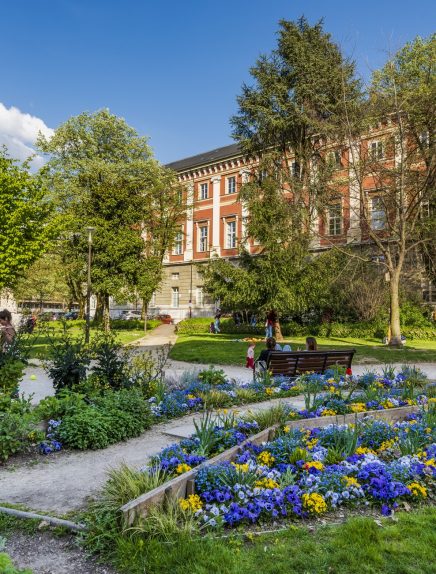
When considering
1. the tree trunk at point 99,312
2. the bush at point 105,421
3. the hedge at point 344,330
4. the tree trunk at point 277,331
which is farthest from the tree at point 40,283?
the bush at point 105,421

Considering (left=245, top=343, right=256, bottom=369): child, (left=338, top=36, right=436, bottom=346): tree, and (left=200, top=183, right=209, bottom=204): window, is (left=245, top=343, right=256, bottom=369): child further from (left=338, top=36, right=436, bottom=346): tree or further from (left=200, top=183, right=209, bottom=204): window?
(left=200, top=183, right=209, bottom=204): window

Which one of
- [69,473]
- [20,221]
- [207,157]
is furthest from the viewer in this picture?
[207,157]

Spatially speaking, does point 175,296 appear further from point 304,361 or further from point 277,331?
point 304,361

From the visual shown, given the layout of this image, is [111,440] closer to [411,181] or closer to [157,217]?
[411,181]

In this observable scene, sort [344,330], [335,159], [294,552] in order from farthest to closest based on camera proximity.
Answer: [344,330], [335,159], [294,552]

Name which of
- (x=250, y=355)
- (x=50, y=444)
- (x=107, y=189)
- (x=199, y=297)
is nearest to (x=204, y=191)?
(x=199, y=297)

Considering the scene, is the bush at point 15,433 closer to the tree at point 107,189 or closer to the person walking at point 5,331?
the person walking at point 5,331

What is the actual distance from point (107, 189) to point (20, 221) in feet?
56.9

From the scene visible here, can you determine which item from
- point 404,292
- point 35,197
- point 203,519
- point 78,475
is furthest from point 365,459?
Answer: point 404,292

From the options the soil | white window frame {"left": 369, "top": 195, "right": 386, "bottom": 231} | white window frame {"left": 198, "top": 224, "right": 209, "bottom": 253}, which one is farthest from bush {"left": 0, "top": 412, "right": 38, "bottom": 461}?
white window frame {"left": 198, "top": 224, "right": 209, "bottom": 253}

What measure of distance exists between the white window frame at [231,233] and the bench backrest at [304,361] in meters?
35.4

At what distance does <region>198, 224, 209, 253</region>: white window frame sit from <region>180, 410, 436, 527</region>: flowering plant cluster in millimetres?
43985

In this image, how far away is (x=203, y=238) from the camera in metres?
49.8

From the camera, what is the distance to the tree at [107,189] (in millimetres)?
36594
